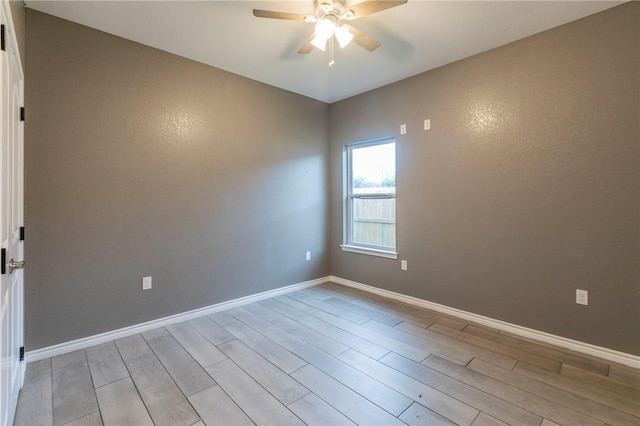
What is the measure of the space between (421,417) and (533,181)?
2.15 meters

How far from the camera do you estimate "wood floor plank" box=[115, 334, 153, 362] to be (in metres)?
2.31

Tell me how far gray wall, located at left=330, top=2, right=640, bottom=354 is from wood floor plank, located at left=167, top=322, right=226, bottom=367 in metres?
2.20

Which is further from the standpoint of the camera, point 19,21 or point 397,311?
point 397,311

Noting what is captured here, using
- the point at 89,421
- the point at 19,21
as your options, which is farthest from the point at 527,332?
the point at 19,21

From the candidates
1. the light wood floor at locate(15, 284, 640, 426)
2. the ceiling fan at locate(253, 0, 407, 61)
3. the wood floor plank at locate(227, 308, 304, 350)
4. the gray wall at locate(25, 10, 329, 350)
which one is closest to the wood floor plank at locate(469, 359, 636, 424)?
the light wood floor at locate(15, 284, 640, 426)

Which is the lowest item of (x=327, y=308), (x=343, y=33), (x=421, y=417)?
(x=421, y=417)

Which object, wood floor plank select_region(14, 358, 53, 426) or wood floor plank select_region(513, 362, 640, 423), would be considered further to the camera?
wood floor plank select_region(513, 362, 640, 423)

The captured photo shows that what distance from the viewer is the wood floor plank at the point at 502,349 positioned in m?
2.20

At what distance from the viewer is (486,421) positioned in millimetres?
1624

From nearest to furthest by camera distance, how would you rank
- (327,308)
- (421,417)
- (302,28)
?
(421,417), (302,28), (327,308)

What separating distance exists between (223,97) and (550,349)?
3871 millimetres

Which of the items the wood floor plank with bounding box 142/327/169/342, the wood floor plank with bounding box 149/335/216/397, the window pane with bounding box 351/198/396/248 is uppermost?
the window pane with bounding box 351/198/396/248

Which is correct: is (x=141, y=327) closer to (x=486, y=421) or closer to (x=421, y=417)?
(x=421, y=417)

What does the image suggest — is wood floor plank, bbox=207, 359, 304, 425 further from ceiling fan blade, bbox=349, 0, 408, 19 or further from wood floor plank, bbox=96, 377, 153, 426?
ceiling fan blade, bbox=349, 0, 408, 19
